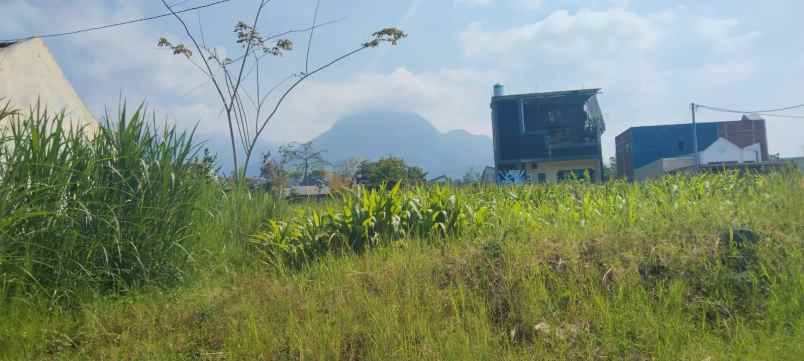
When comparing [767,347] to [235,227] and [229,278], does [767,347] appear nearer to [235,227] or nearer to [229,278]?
[229,278]

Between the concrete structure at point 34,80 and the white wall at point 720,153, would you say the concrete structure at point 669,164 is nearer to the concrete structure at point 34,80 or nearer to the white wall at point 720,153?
the white wall at point 720,153

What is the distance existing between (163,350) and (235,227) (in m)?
2.66

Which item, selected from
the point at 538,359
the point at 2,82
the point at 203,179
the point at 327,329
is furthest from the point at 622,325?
the point at 2,82

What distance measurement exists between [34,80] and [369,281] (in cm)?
947

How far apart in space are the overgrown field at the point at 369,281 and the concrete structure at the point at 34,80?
541 cm

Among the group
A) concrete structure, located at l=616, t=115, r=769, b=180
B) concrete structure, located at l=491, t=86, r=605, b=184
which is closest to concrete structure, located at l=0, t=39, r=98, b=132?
concrete structure, located at l=491, t=86, r=605, b=184

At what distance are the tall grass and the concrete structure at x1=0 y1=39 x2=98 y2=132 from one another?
5046 millimetres

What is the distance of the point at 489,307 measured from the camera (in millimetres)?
3641

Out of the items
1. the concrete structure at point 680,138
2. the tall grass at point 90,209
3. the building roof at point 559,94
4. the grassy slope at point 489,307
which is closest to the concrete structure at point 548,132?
the building roof at point 559,94

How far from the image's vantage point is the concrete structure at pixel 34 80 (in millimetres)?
9453

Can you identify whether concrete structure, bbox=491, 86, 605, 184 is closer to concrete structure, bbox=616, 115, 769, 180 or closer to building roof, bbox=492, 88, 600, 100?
building roof, bbox=492, 88, 600, 100

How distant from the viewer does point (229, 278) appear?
4949 millimetres

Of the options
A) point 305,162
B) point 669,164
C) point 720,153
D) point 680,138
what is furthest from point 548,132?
point 305,162

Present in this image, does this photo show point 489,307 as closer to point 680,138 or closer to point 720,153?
point 720,153
